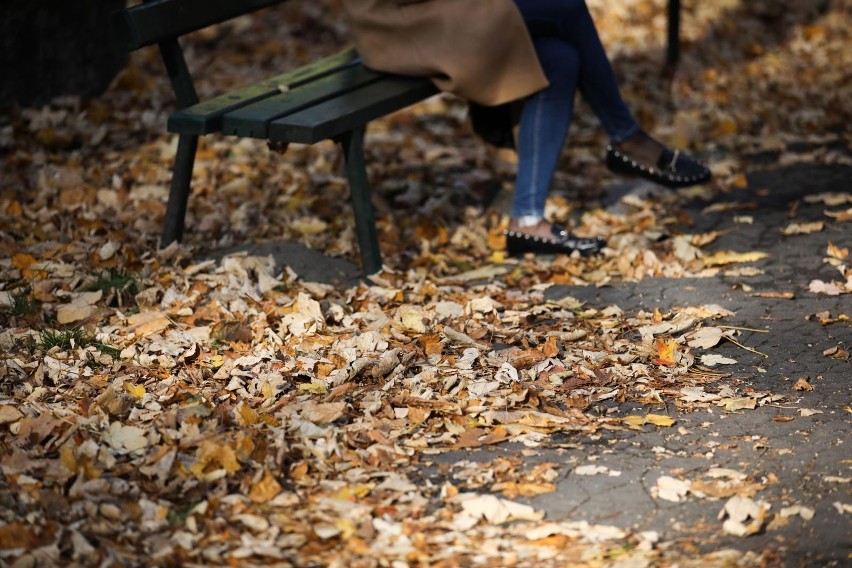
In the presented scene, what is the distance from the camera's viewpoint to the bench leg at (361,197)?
13.1 ft

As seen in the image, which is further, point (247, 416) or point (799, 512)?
point (247, 416)

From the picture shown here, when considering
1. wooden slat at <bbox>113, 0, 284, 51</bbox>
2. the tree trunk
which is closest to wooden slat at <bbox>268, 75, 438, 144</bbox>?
wooden slat at <bbox>113, 0, 284, 51</bbox>

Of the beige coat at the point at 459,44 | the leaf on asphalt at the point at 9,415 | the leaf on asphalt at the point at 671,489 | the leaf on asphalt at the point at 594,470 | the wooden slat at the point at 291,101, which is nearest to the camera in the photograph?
the leaf on asphalt at the point at 671,489

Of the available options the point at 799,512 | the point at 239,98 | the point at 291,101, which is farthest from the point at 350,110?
the point at 799,512

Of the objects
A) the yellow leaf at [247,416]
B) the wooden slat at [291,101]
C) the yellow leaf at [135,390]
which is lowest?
the yellow leaf at [247,416]

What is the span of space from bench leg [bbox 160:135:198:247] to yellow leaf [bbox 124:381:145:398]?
1.12m

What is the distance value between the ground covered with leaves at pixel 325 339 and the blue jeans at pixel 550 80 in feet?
1.01

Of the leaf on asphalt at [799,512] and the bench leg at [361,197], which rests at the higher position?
the bench leg at [361,197]

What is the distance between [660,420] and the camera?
3078mm

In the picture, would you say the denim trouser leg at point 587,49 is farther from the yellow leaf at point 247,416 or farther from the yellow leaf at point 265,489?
the yellow leaf at point 265,489

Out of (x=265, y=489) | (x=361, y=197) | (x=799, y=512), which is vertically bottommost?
(x=799, y=512)

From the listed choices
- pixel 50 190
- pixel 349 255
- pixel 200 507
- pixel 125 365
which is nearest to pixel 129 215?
pixel 50 190

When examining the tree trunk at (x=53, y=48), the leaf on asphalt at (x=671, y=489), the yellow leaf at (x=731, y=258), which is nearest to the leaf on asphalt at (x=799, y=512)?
the leaf on asphalt at (x=671, y=489)

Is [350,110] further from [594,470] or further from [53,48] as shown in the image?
[53,48]
